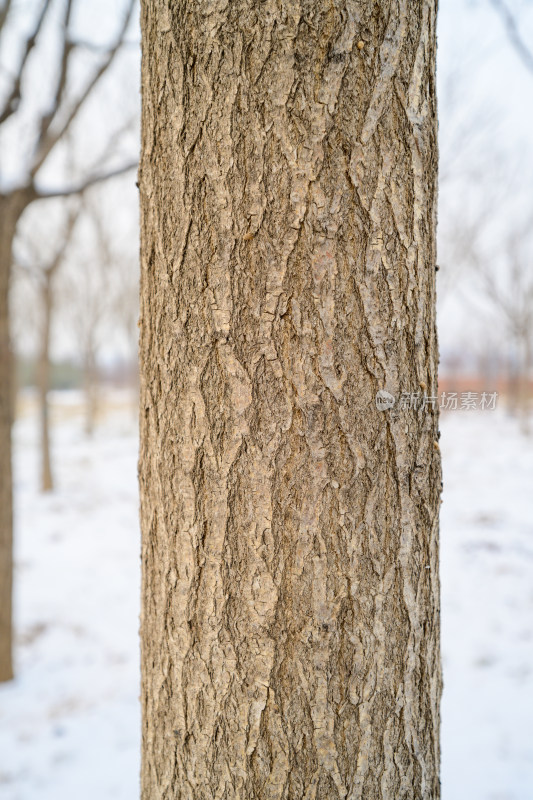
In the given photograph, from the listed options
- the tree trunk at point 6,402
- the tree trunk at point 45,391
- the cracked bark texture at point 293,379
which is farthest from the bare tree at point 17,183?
the tree trunk at point 45,391

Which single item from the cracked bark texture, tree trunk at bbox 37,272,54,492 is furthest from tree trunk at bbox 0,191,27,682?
tree trunk at bbox 37,272,54,492

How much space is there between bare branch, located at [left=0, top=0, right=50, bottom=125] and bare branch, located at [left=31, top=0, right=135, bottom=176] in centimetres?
22

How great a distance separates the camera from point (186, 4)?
771 mm

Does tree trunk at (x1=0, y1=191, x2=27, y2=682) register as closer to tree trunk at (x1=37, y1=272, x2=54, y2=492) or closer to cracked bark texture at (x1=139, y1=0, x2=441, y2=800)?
cracked bark texture at (x1=139, y1=0, x2=441, y2=800)

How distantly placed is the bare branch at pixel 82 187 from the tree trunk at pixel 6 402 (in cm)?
11

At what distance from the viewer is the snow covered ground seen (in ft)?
7.68

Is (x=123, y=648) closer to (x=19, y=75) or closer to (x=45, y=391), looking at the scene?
(x=19, y=75)

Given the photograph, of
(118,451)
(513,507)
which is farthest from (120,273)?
(513,507)

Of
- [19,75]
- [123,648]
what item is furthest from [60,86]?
[123,648]

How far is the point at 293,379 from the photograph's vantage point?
743 mm

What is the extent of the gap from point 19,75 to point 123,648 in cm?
375

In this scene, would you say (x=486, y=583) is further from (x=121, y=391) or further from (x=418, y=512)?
(x=121, y=391)

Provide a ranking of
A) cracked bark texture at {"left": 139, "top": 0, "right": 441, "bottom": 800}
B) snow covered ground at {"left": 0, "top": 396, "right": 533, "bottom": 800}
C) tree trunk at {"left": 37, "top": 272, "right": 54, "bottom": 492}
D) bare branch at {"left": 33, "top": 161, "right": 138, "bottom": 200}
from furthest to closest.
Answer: tree trunk at {"left": 37, "top": 272, "right": 54, "bottom": 492}, bare branch at {"left": 33, "top": 161, "right": 138, "bottom": 200}, snow covered ground at {"left": 0, "top": 396, "right": 533, "bottom": 800}, cracked bark texture at {"left": 139, "top": 0, "right": 441, "bottom": 800}

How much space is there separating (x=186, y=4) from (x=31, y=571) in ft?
17.9
